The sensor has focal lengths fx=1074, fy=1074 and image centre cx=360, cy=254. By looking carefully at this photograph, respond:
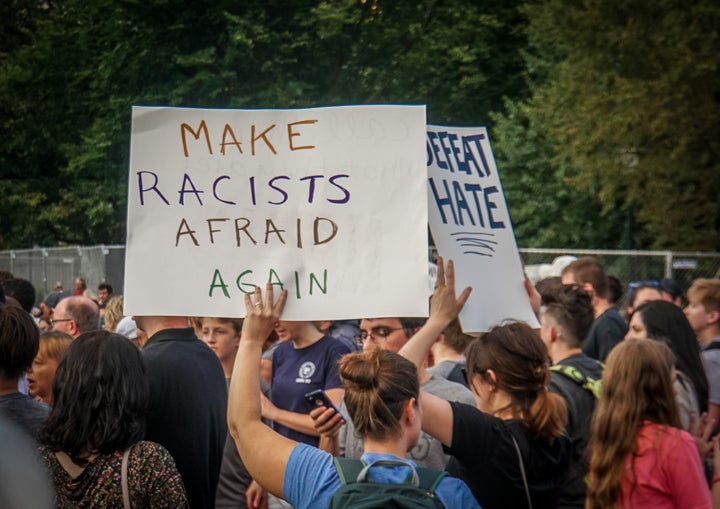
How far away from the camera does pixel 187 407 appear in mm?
4438

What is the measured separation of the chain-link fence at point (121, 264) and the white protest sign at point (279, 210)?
1562cm

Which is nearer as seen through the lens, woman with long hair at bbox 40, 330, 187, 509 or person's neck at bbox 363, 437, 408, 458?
person's neck at bbox 363, 437, 408, 458

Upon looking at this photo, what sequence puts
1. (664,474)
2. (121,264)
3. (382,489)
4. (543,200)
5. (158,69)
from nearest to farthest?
(382,489) < (664,474) < (121,264) < (158,69) < (543,200)

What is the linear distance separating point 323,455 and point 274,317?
2.22ft

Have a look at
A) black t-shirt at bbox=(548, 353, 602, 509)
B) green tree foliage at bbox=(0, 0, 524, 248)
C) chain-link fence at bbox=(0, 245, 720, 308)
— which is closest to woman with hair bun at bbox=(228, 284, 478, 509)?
black t-shirt at bbox=(548, 353, 602, 509)

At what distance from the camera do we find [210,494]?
4562 mm

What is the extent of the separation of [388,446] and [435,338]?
2.66ft

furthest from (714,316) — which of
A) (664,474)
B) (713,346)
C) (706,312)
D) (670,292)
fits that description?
(664,474)

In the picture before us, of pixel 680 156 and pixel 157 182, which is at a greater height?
pixel 680 156

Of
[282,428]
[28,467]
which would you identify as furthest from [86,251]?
[28,467]

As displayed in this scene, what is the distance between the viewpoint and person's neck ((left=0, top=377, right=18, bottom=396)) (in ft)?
13.2

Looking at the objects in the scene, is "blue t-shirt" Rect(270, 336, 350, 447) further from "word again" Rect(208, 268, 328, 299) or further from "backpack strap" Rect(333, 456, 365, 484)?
"backpack strap" Rect(333, 456, 365, 484)

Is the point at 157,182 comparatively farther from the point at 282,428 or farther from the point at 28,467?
the point at 28,467

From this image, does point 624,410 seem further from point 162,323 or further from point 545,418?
point 162,323
